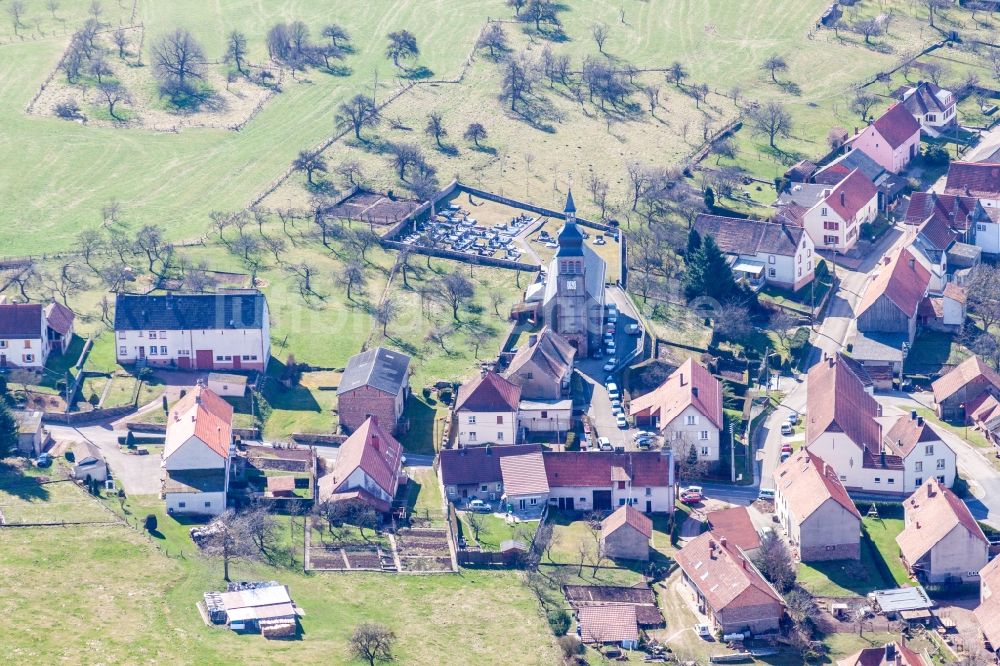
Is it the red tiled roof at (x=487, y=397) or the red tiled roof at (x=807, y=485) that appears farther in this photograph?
the red tiled roof at (x=487, y=397)

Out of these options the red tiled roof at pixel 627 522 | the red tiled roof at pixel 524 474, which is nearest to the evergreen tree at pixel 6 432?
the red tiled roof at pixel 524 474

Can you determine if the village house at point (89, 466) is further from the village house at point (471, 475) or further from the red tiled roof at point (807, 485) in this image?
the red tiled roof at point (807, 485)

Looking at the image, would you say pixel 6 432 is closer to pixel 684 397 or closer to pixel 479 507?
pixel 479 507

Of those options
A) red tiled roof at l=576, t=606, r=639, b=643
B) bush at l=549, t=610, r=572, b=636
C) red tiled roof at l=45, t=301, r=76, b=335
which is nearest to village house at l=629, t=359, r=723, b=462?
red tiled roof at l=576, t=606, r=639, b=643

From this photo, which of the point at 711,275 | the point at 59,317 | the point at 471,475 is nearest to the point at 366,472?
the point at 471,475

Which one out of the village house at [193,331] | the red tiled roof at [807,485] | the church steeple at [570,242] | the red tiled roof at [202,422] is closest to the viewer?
the red tiled roof at [807,485]

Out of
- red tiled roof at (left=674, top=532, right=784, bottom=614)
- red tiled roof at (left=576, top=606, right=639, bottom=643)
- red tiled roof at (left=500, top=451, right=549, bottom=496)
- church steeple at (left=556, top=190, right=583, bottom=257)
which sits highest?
church steeple at (left=556, top=190, right=583, bottom=257)

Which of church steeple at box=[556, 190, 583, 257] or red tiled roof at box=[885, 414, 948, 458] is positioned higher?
church steeple at box=[556, 190, 583, 257]

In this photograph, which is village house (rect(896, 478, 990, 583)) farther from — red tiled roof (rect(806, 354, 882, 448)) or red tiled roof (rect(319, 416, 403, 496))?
red tiled roof (rect(319, 416, 403, 496))
